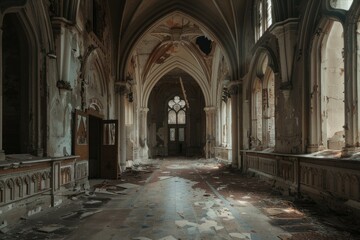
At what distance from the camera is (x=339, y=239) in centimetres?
454

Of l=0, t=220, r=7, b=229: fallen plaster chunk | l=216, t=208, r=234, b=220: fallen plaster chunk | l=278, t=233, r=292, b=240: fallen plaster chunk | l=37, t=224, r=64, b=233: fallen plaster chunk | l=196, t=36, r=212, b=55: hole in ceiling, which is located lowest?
l=216, t=208, r=234, b=220: fallen plaster chunk

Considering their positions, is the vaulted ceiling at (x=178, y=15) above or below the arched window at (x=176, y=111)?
above

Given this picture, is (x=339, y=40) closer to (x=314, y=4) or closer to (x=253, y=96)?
(x=314, y=4)

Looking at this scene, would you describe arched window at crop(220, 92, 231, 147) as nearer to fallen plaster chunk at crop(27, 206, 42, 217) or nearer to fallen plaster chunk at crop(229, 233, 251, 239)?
fallen plaster chunk at crop(27, 206, 42, 217)

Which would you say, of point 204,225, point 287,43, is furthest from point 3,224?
point 287,43

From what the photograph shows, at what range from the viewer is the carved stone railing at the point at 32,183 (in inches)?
207

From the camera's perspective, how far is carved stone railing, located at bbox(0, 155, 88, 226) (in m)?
5.26

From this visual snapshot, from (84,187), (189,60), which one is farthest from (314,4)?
(189,60)

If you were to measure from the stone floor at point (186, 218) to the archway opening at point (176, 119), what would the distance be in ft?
79.3

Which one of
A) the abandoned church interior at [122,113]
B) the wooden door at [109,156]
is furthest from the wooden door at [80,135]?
the wooden door at [109,156]

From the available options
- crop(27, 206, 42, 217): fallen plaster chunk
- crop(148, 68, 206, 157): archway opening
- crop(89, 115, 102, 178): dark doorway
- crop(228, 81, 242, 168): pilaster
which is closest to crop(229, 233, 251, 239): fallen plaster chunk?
crop(27, 206, 42, 217): fallen plaster chunk

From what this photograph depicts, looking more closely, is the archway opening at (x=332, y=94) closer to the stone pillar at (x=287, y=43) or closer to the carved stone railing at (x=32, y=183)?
the stone pillar at (x=287, y=43)

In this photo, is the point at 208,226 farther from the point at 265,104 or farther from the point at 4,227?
the point at 265,104

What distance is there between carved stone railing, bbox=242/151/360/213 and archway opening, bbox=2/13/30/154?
20.4ft
